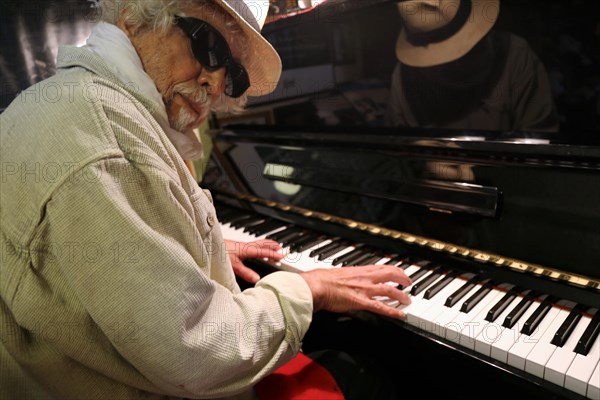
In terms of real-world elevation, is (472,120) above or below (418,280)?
above

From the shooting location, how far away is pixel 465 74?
4.29 feet

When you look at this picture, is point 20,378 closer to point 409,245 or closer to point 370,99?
point 409,245

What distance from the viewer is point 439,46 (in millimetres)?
1340

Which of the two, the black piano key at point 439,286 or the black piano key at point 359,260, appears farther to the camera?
the black piano key at point 359,260

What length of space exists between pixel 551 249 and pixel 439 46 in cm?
73

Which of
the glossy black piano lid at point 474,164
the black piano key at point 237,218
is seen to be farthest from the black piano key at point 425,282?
the black piano key at point 237,218

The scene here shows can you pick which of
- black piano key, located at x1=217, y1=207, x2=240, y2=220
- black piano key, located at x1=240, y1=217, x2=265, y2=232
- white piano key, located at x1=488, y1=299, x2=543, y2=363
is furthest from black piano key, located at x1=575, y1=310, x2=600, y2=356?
black piano key, located at x1=217, y1=207, x2=240, y2=220

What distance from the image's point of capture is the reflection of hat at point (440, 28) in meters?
1.24

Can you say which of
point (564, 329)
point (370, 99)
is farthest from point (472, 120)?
point (564, 329)

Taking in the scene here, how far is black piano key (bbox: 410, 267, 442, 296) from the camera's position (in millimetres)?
1146

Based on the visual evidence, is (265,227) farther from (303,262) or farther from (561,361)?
(561,361)

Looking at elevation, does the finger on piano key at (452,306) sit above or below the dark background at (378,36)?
below

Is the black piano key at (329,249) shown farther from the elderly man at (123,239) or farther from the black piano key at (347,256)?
the elderly man at (123,239)

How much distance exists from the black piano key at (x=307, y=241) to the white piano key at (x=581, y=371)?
871 mm
